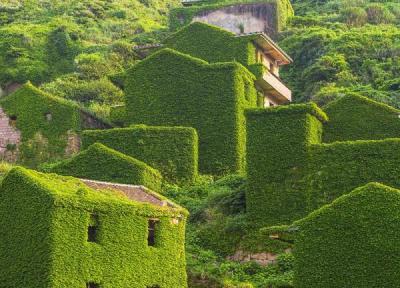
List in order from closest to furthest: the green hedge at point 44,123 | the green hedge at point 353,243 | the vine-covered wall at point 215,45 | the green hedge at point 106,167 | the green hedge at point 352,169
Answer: the green hedge at point 353,243 → the green hedge at point 352,169 → the green hedge at point 106,167 → the green hedge at point 44,123 → the vine-covered wall at point 215,45

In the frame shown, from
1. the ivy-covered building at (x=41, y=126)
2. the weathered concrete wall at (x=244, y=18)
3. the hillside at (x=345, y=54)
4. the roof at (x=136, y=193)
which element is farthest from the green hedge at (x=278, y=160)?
the weathered concrete wall at (x=244, y=18)

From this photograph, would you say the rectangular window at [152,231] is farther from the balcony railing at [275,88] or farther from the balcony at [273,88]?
the balcony railing at [275,88]

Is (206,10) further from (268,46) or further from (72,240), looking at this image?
(72,240)

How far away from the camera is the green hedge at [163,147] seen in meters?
58.9

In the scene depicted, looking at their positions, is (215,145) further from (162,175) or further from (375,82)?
(375,82)

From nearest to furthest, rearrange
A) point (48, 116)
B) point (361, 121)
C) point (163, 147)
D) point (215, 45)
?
1. point (361, 121)
2. point (163, 147)
3. point (48, 116)
4. point (215, 45)

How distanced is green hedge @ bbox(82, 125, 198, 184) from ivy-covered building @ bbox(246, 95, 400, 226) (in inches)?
283

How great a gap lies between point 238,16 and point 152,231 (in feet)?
147

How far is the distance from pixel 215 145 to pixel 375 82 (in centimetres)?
2071

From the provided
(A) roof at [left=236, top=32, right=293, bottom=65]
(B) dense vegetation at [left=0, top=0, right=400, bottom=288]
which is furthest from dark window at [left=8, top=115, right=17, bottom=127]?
(A) roof at [left=236, top=32, right=293, bottom=65]

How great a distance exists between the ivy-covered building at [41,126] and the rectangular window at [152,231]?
794 inches

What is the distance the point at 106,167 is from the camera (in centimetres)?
5503

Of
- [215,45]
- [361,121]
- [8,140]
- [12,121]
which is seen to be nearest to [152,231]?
[361,121]

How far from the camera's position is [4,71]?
88.5 m
